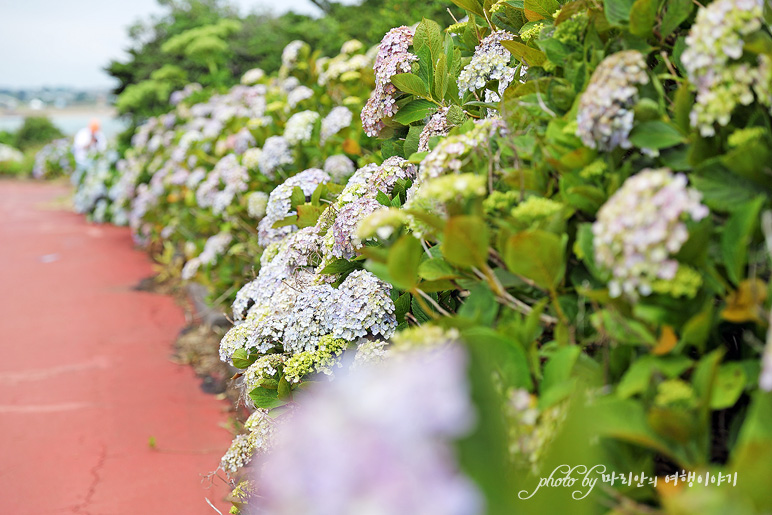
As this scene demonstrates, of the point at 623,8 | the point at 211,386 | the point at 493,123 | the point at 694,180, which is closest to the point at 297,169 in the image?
the point at 211,386

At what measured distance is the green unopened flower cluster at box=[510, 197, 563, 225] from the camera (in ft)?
3.60

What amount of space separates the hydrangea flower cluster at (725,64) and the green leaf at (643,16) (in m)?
0.16

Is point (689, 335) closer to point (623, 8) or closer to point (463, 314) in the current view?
point (463, 314)

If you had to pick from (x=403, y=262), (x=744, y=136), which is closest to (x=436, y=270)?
(x=403, y=262)

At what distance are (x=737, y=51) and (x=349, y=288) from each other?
3.55 ft

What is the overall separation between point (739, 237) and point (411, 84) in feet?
4.00

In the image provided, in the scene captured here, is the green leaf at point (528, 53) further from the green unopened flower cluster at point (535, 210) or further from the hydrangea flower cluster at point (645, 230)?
the hydrangea flower cluster at point (645, 230)

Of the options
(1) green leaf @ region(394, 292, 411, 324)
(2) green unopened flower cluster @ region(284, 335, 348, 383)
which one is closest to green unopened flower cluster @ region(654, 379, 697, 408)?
(1) green leaf @ region(394, 292, 411, 324)

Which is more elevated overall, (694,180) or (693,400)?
(694,180)

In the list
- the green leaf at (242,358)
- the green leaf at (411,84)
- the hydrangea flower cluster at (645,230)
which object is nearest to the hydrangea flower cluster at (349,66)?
the green leaf at (411,84)

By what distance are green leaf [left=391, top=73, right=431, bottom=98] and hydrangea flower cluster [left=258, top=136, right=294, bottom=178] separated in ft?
4.97

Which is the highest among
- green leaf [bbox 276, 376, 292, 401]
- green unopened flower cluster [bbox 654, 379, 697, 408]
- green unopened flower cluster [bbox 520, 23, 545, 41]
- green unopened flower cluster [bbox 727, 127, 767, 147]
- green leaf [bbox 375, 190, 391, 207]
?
green unopened flower cluster [bbox 520, 23, 545, 41]

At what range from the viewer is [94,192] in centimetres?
913

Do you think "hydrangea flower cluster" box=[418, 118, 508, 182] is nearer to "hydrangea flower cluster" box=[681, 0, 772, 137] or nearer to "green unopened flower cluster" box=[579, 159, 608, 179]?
"green unopened flower cluster" box=[579, 159, 608, 179]
